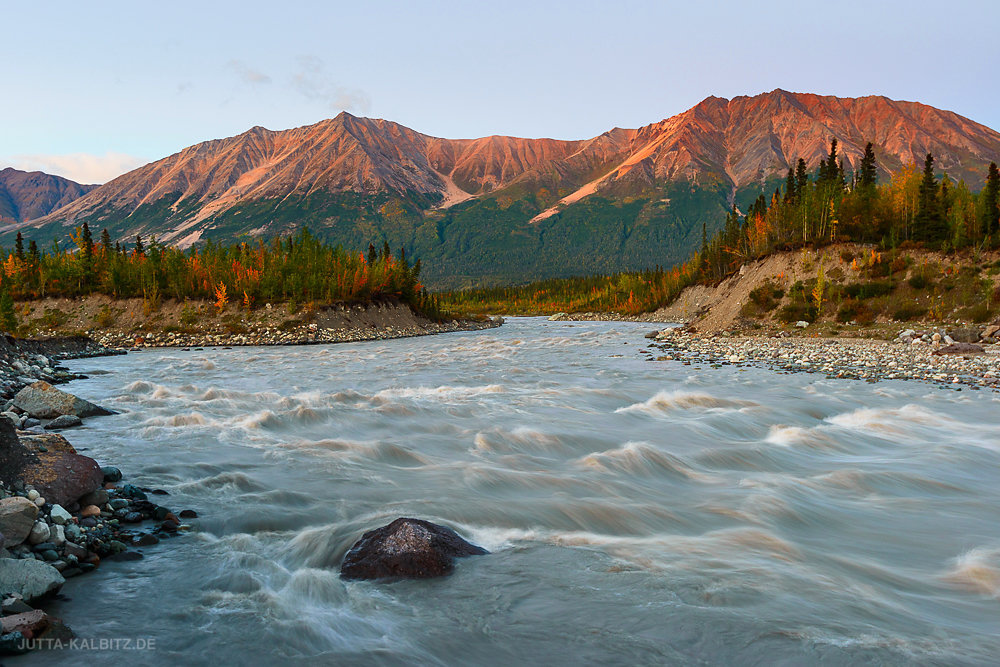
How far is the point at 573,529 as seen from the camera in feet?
34.5

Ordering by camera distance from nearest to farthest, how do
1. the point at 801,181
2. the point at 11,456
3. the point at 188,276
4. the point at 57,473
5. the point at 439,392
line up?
1. the point at 11,456
2. the point at 57,473
3. the point at 439,392
4. the point at 188,276
5. the point at 801,181

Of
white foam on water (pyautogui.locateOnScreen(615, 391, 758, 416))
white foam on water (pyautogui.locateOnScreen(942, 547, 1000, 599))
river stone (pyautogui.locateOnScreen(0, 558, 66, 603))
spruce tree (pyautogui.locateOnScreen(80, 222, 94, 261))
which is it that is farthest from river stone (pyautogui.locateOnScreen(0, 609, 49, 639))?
spruce tree (pyautogui.locateOnScreen(80, 222, 94, 261))

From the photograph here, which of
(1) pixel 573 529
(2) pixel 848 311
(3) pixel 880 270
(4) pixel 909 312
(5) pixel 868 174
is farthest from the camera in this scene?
(5) pixel 868 174

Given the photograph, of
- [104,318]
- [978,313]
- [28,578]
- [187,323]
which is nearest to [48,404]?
[28,578]

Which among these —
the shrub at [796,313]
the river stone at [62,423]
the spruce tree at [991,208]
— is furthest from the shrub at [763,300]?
the river stone at [62,423]

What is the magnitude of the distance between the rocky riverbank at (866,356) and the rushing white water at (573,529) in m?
5.78

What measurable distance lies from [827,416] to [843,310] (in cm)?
3728

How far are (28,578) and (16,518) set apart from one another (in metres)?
1.18

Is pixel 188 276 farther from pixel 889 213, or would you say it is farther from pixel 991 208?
pixel 991 208

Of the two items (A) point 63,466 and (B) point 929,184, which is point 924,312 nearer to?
(B) point 929,184

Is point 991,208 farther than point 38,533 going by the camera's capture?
Yes

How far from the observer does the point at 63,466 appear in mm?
9555

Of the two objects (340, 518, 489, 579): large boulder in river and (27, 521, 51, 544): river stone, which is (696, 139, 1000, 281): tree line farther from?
(27, 521, 51, 544): river stone

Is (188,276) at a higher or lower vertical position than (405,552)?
higher
